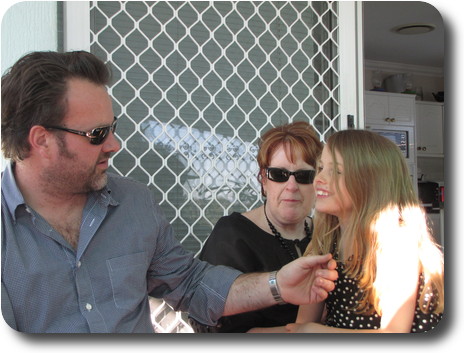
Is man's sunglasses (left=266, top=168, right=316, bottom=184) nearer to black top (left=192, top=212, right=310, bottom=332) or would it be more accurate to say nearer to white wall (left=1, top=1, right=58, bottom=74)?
black top (left=192, top=212, right=310, bottom=332)

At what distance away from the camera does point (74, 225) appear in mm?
1096

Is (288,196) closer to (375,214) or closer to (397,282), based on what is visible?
(375,214)

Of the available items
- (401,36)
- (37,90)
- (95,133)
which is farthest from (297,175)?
(401,36)

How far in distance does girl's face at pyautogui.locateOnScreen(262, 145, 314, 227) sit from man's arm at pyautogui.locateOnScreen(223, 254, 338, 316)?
277 millimetres

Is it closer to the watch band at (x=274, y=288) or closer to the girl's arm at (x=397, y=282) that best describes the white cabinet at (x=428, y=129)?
the girl's arm at (x=397, y=282)

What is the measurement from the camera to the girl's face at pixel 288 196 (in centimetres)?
143

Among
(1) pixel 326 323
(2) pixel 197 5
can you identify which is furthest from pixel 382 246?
(2) pixel 197 5

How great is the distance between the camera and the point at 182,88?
5.95ft

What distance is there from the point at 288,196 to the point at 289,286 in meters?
0.34

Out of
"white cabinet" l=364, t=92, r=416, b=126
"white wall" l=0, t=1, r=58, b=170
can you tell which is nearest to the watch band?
"white wall" l=0, t=1, r=58, b=170

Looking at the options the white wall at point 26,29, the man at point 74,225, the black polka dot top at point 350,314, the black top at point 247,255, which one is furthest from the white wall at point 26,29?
the black polka dot top at point 350,314

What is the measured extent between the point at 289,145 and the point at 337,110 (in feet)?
1.90

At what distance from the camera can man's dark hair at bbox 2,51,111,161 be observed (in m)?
1.07

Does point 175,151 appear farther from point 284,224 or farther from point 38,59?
point 38,59
